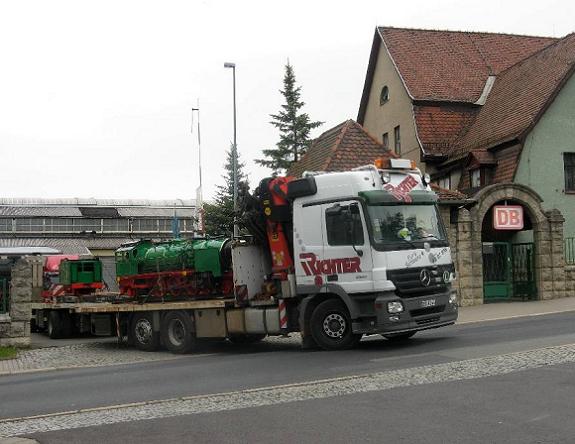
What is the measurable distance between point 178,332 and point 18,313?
14.9 ft

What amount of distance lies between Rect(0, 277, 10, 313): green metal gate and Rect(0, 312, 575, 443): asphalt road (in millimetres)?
4954

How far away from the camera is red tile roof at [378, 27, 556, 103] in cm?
3519

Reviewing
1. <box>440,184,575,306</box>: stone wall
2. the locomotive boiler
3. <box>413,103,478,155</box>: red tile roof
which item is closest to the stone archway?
<box>440,184,575,306</box>: stone wall

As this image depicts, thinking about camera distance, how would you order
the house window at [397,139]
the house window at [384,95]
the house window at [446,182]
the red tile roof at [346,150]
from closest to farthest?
the red tile roof at [346,150] → the house window at [446,182] → the house window at [397,139] → the house window at [384,95]

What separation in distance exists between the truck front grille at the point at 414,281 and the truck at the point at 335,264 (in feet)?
0.06

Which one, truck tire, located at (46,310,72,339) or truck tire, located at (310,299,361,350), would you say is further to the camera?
truck tire, located at (46,310,72,339)

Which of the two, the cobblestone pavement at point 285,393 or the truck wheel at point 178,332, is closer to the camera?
the cobblestone pavement at point 285,393

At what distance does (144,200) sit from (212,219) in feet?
88.1

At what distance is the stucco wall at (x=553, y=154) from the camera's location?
2897 centimetres

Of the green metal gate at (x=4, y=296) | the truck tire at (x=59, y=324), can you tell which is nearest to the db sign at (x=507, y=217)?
the truck tire at (x=59, y=324)

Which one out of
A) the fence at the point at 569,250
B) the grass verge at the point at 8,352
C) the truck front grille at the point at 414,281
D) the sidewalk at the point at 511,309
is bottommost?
the grass verge at the point at 8,352

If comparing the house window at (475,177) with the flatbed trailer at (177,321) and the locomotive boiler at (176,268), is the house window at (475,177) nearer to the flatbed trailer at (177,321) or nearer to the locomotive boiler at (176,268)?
the flatbed trailer at (177,321)

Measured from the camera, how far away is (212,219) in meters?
47.6

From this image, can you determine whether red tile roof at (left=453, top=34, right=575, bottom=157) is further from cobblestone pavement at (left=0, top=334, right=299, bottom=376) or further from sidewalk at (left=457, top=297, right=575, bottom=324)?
cobblestone pavement at (left=0, top=334, right=299, bottom=376)
